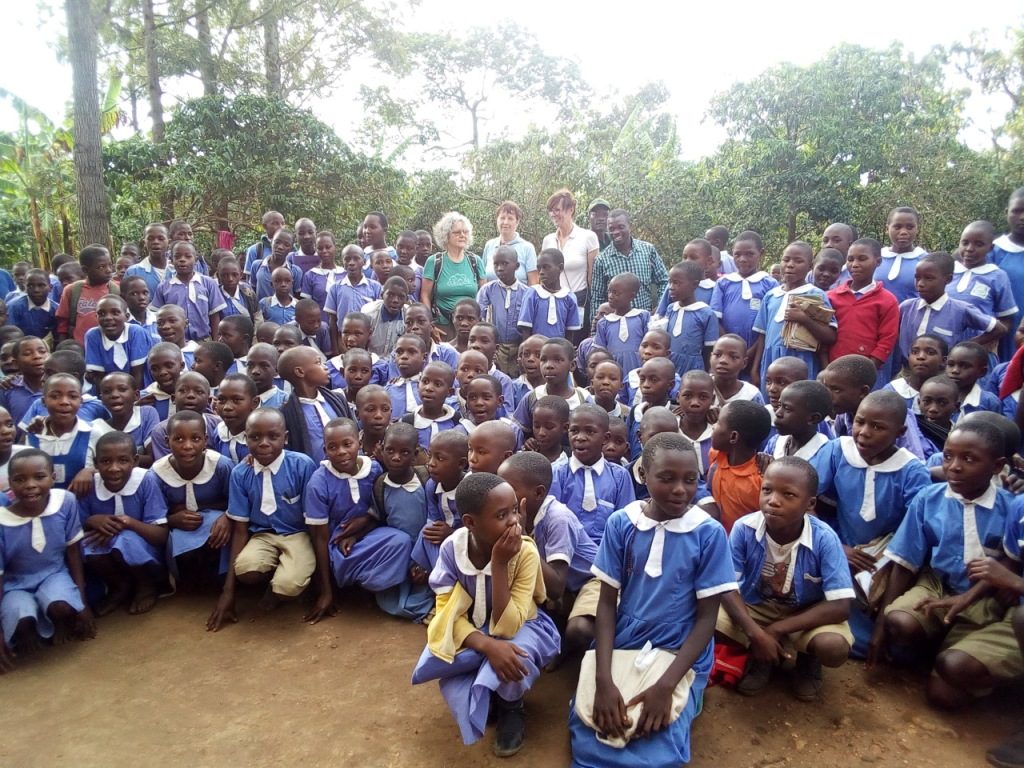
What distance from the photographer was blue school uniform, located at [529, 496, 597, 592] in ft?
9.31

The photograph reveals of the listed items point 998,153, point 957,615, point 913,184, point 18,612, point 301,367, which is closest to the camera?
point 957,615

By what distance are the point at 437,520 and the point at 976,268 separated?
376 centimetres

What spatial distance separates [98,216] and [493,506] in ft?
28.1

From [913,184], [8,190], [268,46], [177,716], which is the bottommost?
[177,716]

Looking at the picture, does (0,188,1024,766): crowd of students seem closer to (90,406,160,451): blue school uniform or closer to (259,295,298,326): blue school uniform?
(90,406,160,451): blue school uniform

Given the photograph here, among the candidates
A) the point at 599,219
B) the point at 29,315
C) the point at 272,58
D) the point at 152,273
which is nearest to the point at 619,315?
the point at 599,219

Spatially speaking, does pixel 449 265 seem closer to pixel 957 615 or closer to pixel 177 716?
pixel 177 716

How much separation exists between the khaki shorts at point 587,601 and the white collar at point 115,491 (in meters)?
2.38

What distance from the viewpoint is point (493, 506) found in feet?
8.01

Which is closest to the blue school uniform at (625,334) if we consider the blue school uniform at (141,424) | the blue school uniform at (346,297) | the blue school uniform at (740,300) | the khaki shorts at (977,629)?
the blue school uniform at (740,300)

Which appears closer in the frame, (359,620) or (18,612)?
(18,612)

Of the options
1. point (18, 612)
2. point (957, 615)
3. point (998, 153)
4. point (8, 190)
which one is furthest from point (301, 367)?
point (8, 190)

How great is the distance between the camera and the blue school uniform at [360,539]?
353 centimetres

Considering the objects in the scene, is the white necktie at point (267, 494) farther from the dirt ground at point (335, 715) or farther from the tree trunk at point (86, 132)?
the tree trunk at point (86, 132)
